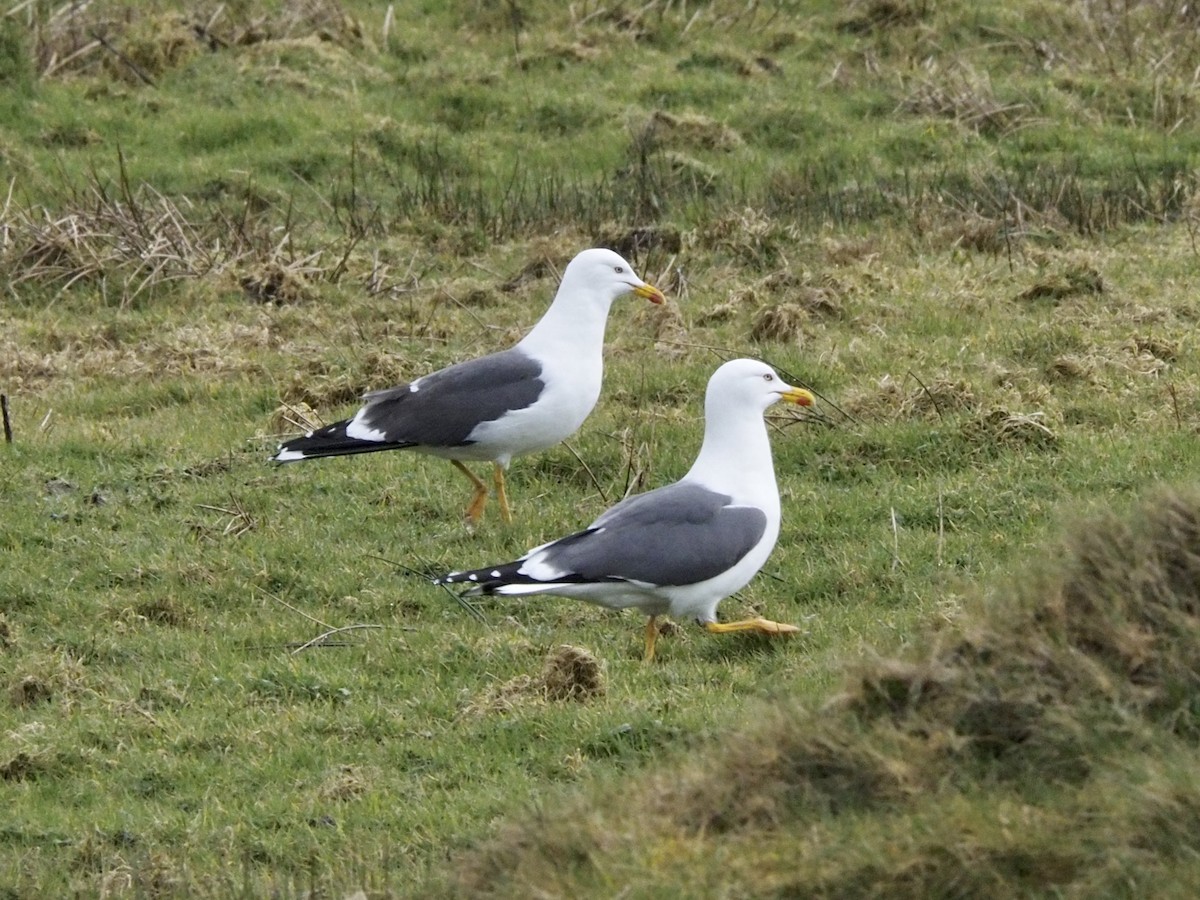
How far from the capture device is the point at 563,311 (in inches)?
368

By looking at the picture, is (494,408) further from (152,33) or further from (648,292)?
(152,33)

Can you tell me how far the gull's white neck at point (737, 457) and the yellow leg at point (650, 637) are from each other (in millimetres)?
609

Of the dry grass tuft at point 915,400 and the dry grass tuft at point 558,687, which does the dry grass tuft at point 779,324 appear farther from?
the dry grass tuft at point 558,687

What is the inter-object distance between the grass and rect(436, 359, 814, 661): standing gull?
0.92 feet

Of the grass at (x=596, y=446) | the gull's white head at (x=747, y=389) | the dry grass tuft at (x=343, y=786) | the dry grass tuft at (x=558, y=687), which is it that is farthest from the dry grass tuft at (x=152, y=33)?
the dry grass tuft at (x=343, y=786)

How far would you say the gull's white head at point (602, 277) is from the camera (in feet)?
31.2

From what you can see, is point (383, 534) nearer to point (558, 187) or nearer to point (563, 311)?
point (563, 311)

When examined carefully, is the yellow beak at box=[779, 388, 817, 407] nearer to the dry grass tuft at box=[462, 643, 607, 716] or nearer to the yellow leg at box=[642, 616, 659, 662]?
the yellow leg at box=[642, 616, 659, 662]

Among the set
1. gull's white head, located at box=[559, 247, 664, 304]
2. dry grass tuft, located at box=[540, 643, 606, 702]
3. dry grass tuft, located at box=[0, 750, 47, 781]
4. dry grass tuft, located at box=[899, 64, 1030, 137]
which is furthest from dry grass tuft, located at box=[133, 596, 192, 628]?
dry grass tuft, located at box=[899, 64, 1030, 137]

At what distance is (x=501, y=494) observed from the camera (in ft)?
30.0

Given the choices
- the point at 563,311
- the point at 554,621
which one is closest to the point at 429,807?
the point at 554,621

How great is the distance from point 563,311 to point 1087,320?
3.29m

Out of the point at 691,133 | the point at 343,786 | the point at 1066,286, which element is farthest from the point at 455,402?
the point at 691,133

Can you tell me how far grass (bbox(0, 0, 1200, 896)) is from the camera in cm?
485
